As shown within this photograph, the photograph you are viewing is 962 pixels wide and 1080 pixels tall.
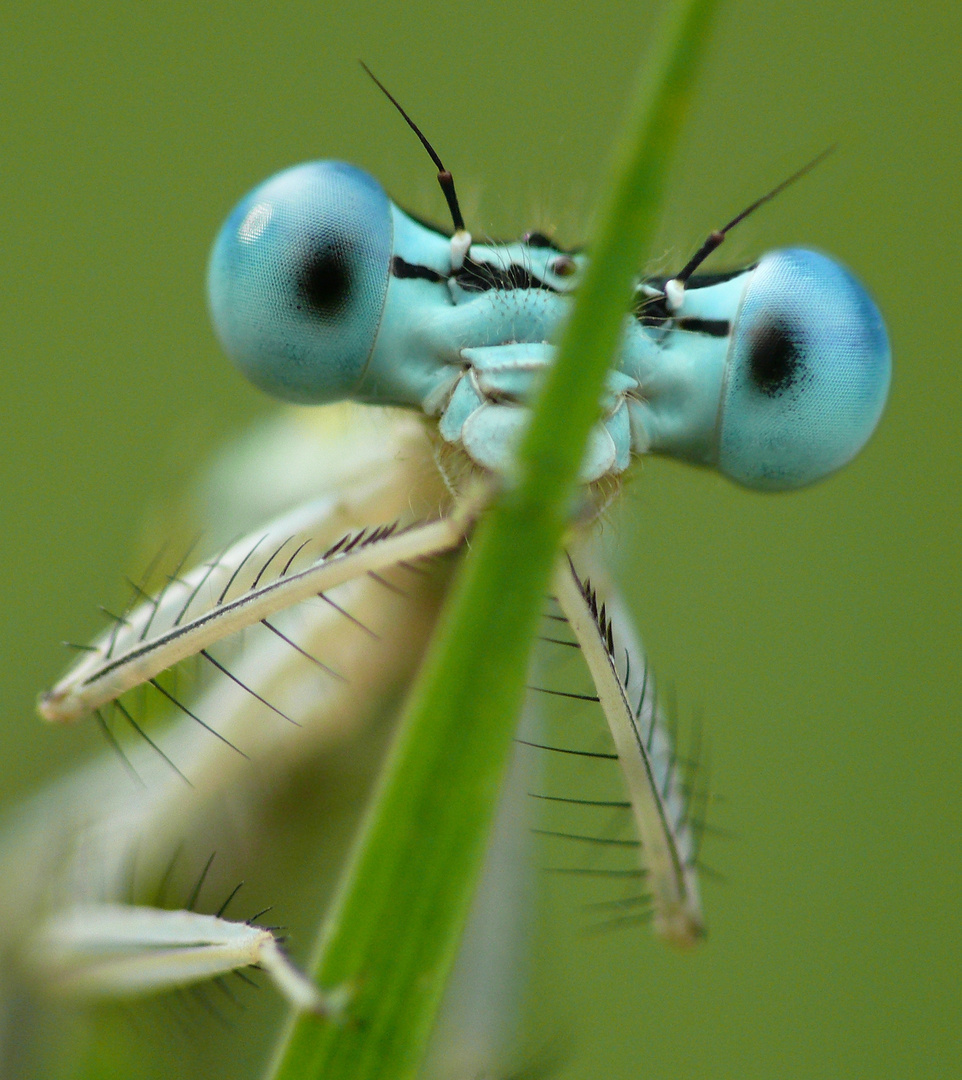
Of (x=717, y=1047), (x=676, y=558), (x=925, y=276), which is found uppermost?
(x=925, y=276)

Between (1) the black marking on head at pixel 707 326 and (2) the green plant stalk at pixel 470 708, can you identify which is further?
(1) the black marking on head at pixel 707 326

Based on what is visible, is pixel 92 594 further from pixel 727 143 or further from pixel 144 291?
pixel 727 143

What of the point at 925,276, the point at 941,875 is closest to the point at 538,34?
the point at 925,276

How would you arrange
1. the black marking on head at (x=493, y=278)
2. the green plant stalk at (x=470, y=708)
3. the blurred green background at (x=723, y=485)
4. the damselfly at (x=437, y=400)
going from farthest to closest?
the blurred green background at (x=723, y=485), the black marking on head at (x=493, y=278), the damselfly at (x=437, y=400), the green plant stalk at (x=470, y=708)

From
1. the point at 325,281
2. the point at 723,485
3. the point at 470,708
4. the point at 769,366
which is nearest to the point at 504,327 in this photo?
the point at 325,281

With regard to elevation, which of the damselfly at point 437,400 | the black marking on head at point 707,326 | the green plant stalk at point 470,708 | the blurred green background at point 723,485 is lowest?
A: the green plant stalk at point 470,708

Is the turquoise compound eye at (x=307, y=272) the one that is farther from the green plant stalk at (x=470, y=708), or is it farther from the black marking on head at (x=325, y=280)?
the green plant stalk at (x=470, y=708)

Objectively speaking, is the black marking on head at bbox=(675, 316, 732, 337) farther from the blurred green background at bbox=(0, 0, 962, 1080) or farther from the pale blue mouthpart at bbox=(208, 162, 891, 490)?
the blurred green background at bbox=(0, 0, 962, 1080)

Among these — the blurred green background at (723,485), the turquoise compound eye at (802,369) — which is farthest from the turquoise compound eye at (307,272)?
the blurred green background at (723,485)
